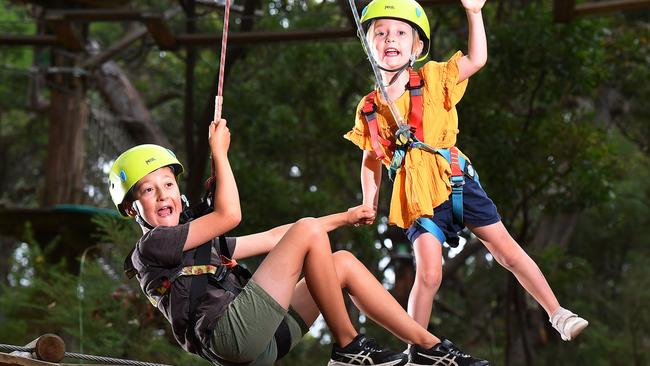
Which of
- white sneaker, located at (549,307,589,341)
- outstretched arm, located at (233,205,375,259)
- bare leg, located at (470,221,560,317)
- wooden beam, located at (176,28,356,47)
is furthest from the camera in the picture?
wooden beam, located at (176,28,356,47)

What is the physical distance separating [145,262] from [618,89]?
1276cm

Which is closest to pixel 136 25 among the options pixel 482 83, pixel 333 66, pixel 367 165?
pixel 333 66

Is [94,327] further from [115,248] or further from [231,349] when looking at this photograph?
[231,349]

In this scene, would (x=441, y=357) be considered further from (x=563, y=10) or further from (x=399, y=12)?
(x=563, y=10)

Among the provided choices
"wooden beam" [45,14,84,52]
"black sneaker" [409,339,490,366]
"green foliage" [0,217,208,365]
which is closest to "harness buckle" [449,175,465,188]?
"black sneaker" [409,339,490,366]

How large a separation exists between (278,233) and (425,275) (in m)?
0.68

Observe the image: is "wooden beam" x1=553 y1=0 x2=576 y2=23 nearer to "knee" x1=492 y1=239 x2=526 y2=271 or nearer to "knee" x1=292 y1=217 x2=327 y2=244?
"knee" x1=492 y1=239 x2=526 y2=271

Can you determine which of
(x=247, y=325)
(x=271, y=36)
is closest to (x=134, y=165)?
(x=247, y=325)

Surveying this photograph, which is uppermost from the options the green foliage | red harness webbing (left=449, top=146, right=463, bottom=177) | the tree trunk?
red harness webbing (left=449, top=146, right=463, bottom=177)

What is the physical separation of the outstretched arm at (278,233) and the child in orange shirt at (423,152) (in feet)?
0.94

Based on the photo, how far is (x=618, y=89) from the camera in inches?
650

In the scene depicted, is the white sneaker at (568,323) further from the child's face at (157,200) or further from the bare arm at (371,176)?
the child's face at (157,200)

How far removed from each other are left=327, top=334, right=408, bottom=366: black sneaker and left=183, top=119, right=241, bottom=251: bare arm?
670mm

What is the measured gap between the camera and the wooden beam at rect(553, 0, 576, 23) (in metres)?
9.41
